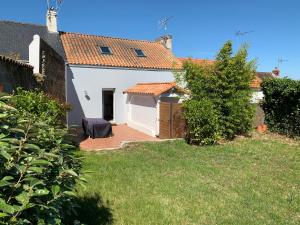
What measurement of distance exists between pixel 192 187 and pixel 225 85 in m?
7.71

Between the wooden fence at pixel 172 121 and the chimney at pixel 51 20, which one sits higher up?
the chimney at pixel 51 20

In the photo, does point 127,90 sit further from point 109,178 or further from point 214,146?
point 109,178

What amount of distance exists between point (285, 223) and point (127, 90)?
14.9 metres

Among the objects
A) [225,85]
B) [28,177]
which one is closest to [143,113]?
[225,85]

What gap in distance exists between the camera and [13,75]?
768cm

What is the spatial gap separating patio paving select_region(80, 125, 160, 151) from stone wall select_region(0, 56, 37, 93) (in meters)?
4.23

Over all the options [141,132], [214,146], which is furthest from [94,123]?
[214,146]

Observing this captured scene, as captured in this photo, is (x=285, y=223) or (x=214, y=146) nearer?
(x=285, y=223)

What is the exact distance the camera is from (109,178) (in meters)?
7.82

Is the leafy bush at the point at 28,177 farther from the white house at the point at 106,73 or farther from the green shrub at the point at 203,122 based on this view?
the white house at the point at 106,73

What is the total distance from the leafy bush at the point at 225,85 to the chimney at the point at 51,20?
10.8m

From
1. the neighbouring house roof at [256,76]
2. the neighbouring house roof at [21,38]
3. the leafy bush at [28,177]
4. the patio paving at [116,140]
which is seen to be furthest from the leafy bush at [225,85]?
the leafy bush at [28,177]

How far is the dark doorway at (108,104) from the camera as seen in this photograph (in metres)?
20.2

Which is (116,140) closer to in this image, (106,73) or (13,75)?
(106,73)
